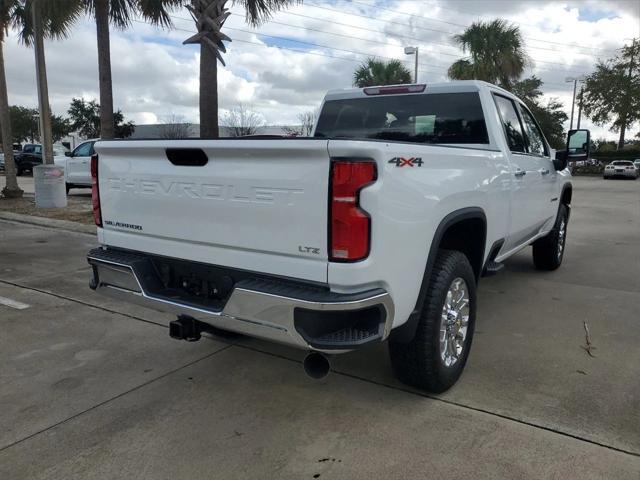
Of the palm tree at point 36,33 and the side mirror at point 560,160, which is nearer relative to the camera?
the side mirror at point 560,160

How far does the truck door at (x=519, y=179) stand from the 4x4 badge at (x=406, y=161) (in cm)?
183

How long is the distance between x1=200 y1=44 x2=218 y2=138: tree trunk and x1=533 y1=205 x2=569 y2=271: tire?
19.8 feet

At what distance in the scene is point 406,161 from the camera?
2666mm

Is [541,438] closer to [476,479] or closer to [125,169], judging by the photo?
[476,479]

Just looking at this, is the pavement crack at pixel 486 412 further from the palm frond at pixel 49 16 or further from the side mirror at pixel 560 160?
the palm frond at pixel 49 16

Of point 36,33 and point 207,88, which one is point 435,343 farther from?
point 36,33

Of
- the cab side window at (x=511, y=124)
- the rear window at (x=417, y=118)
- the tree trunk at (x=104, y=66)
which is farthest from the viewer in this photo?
the tree trunk at (x=104, y=66)

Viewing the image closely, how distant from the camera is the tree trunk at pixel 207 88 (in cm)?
981

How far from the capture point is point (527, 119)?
549 centimetres

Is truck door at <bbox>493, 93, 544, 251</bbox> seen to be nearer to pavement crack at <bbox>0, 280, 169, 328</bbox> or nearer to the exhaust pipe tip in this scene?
the exhaust pipe tip

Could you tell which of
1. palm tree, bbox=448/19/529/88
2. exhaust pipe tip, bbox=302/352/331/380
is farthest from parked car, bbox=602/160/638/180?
exhaust pipe tip, bbox=302/352/331/380

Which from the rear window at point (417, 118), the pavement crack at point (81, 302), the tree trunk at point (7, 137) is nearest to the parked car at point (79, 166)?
the tree trunk at point (7, 137)

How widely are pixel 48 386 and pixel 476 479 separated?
2732 mm

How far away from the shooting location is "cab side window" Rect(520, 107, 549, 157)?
17.5ft
